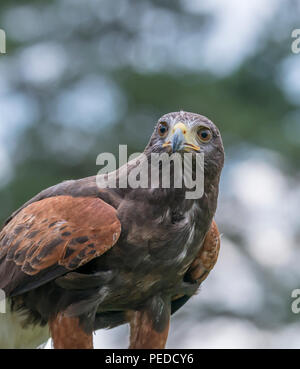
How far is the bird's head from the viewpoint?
15.6ft

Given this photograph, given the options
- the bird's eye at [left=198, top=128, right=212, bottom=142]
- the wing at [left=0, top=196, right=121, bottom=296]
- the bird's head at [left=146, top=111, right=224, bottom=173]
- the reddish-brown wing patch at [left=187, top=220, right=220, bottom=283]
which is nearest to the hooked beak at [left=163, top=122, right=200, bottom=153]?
the bird's head at [left=146, top=111, right=224, bottom=173]

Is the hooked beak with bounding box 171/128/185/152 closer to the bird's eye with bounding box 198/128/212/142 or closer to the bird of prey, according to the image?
the bird of prey

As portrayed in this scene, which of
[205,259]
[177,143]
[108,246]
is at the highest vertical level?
[177,143]

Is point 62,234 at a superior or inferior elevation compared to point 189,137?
inferior

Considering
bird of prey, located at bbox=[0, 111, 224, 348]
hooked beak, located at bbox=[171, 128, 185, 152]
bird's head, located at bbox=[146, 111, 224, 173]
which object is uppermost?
bird's head, located at bbox=[146, 111, 224, 173]

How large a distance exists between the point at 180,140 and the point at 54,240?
3.20ft

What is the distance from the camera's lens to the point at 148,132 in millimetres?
15430

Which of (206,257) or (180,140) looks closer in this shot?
(180,140)

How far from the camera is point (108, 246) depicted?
4.69 metres

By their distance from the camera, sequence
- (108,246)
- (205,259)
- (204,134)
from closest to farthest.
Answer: (108,246)
(204,134)
(205,259)

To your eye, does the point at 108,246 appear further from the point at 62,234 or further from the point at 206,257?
the point at 206,257

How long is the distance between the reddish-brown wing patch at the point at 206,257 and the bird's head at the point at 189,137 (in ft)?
1.80

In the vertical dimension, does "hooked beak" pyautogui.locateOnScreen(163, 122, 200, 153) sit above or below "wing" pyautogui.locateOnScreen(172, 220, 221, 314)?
above

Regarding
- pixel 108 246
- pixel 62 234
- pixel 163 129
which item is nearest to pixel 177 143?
pixel 163 129
